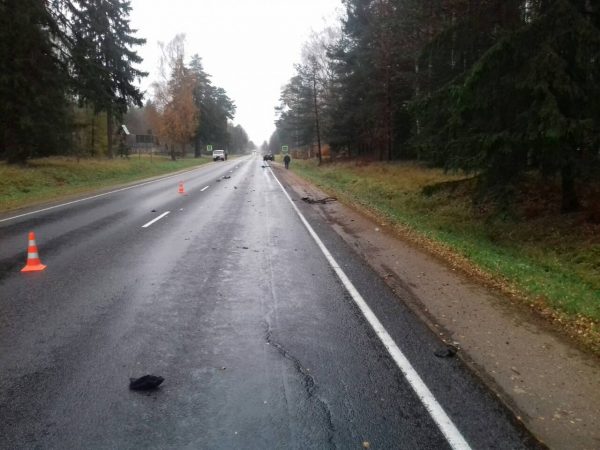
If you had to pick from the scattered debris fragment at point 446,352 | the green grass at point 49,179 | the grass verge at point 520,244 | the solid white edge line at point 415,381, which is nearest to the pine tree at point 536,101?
the grass verge at point 520,244

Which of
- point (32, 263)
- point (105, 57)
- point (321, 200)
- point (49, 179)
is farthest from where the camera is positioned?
point (105, 57)

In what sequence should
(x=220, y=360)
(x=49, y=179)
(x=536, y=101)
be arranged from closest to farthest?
(x=220, y=360) < (x=536, y=101) < (x=49, y=179)

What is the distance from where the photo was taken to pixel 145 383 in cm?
376

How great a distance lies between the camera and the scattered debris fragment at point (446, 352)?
14.5 ft

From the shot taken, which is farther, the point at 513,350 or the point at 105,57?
the point at 105,57

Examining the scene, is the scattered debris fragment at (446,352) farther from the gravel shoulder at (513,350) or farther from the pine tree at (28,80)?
the pine tree at (28,80)

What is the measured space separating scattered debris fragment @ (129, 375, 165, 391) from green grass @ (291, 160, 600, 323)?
488 centimetres

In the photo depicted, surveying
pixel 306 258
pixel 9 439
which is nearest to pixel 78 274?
pixel 306 258

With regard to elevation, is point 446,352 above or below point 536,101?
below

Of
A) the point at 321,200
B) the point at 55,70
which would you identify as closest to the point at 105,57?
the point at 55,70

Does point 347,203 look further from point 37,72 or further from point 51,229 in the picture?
point 37,72

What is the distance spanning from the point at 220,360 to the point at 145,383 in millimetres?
747

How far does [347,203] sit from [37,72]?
20154 millimetres

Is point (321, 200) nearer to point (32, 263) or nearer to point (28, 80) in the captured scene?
point (32, 263)
